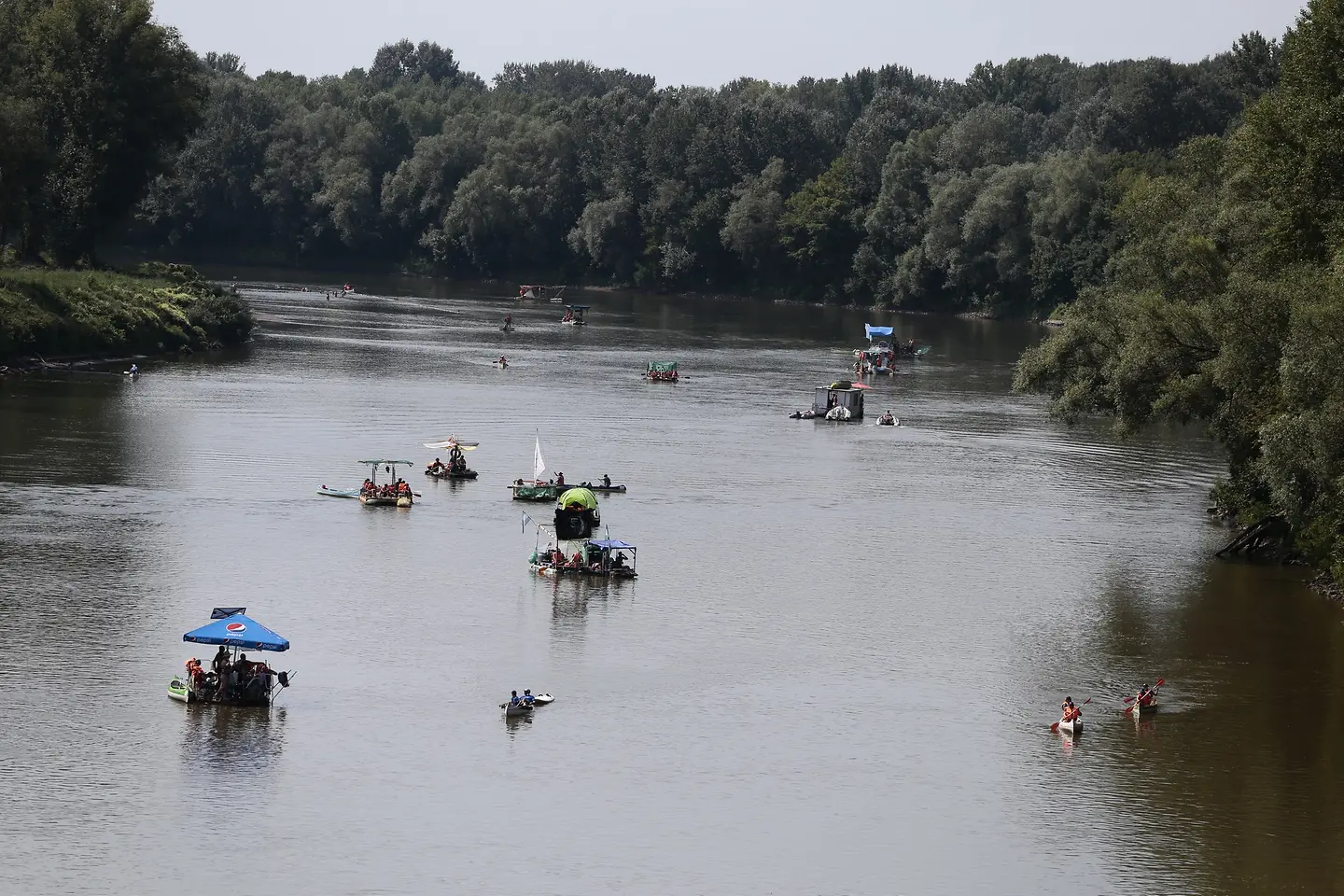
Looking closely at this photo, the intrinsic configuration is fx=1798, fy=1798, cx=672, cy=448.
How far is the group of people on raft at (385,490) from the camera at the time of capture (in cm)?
8346

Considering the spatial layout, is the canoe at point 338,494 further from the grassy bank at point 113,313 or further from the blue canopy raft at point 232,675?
the grassy bank at point 113,313

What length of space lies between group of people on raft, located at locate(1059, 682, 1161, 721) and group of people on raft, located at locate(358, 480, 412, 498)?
123ft

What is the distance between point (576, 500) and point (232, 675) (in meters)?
23.1

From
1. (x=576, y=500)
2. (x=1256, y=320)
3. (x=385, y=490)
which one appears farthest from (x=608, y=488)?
(x=1256, y=320)

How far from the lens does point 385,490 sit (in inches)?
3300

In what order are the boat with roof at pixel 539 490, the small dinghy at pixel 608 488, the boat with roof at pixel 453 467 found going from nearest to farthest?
the boat with roof at pixel 539 490
the small dinghy at pixel 608 488
the boat with roof at pixel 453 467

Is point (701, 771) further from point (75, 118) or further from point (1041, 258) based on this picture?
point (1041, 258)

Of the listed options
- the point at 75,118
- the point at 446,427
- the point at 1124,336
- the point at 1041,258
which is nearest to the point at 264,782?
the point at 1124,336

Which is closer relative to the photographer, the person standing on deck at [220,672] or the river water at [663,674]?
the river water at [663,674]

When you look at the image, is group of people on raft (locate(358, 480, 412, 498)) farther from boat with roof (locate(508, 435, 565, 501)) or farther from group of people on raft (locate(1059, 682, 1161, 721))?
group of people on raft (locate(1059, 682, 1161, 721))

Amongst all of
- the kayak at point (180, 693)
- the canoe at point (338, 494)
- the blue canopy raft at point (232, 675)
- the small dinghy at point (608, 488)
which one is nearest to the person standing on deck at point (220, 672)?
the blue canopy raft at point (232, 675)

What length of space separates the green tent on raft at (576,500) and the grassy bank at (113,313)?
202 feet

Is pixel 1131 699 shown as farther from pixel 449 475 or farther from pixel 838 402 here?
pixel 838 402

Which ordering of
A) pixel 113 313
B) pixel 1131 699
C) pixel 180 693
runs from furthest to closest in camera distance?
pixel 113 313, pixel 1131 699, pixel 180 693
